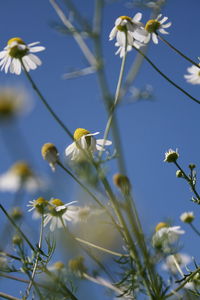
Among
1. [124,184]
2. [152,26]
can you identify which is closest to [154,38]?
[152,26]

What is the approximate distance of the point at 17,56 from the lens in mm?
2221

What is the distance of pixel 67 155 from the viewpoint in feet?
7.09

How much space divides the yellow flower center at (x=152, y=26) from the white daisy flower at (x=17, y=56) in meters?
0.67

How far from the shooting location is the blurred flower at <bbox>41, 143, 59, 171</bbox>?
1.99 metres

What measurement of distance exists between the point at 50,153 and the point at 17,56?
1.69 feet

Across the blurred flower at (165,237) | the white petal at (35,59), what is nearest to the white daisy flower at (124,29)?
the white petal at (35,59)

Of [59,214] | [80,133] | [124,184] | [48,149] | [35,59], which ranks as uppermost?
[35,59]

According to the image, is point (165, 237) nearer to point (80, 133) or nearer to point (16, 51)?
point (80, 133)

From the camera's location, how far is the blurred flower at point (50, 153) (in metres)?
1.99

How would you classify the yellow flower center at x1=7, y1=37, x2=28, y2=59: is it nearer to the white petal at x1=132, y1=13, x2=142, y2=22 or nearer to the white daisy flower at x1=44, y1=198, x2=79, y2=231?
the white petal at x1=132, y1=13, x2=142, y2=22

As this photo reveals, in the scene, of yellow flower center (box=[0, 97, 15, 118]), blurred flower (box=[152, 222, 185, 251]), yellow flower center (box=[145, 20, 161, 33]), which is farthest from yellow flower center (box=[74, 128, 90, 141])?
yellow flower center (box=[0, 97, 15, 118])

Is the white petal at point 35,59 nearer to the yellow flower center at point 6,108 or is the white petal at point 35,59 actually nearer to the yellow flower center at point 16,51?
the yellow flower center at point 16,51

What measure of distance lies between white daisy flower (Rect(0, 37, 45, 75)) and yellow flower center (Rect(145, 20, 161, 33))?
67 centimetres

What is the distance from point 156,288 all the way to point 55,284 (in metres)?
0.37
